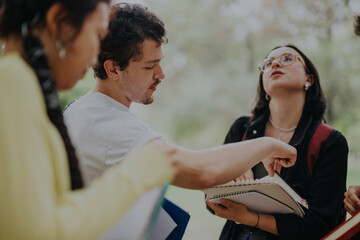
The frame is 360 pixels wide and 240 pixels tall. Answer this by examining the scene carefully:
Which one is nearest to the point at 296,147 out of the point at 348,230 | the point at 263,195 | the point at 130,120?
the point at 263,195

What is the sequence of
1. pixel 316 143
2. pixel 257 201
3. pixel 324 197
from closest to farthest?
1. pixel 257 201
2. pixel 324 197
3. pixel 316 143

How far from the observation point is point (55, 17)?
3.01 feet

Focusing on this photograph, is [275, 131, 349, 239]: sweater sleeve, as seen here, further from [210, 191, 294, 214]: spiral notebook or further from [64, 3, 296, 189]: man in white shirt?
[64, 3, 296, 189]: man in white shirt

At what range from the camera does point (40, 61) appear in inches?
35.3

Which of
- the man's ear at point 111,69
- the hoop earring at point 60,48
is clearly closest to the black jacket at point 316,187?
the man's ear at point 111,69

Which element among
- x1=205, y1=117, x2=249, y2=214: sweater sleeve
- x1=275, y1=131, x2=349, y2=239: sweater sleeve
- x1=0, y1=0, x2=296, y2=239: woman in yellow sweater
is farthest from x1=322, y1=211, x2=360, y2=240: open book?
x1=205, y1=117, x2=249, y2=214: sweater sleeve

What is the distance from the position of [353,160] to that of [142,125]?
10674mm

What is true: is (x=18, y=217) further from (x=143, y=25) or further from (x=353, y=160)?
(x=353, y=160)

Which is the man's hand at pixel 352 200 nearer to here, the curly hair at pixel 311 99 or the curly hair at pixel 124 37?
the curly hair at pixel 311 99

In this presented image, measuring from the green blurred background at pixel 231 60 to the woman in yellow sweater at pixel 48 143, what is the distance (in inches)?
304

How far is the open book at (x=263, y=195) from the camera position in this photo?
5.04ft

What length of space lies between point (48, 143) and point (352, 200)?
1.54 metres

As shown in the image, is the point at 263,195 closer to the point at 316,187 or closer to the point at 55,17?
the point at 316,187

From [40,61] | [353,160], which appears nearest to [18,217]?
[40,61]
